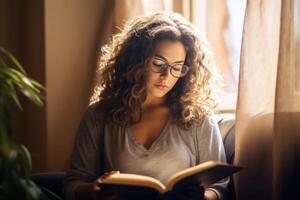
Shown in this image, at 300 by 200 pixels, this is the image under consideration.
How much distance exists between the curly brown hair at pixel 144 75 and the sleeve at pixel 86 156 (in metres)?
0.06

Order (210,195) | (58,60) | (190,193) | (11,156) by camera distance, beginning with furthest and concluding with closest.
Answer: (58,60)
(210,195)
(190,193)
(11,156)

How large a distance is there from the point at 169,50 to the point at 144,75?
110mm

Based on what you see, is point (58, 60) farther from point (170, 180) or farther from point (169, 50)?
point (170, 180)

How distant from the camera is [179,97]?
5.00ft

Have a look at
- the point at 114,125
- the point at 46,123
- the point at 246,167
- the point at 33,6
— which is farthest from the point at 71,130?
the point at 246,167

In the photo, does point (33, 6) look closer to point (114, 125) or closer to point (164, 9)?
point (164, 9)

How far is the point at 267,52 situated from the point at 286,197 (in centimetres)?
40

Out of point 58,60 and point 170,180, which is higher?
point 58,60

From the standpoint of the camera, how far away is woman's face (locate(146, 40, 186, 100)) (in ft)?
4.58

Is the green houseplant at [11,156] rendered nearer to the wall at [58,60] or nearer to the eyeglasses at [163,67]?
the eyeglasses at [163,67]

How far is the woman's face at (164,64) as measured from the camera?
140 centimetres

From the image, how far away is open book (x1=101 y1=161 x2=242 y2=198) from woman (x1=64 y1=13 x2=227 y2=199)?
20 centimetres

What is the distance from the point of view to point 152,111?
59.6 inches

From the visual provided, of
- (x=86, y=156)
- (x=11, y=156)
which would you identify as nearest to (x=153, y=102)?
(x=86, y=156)
